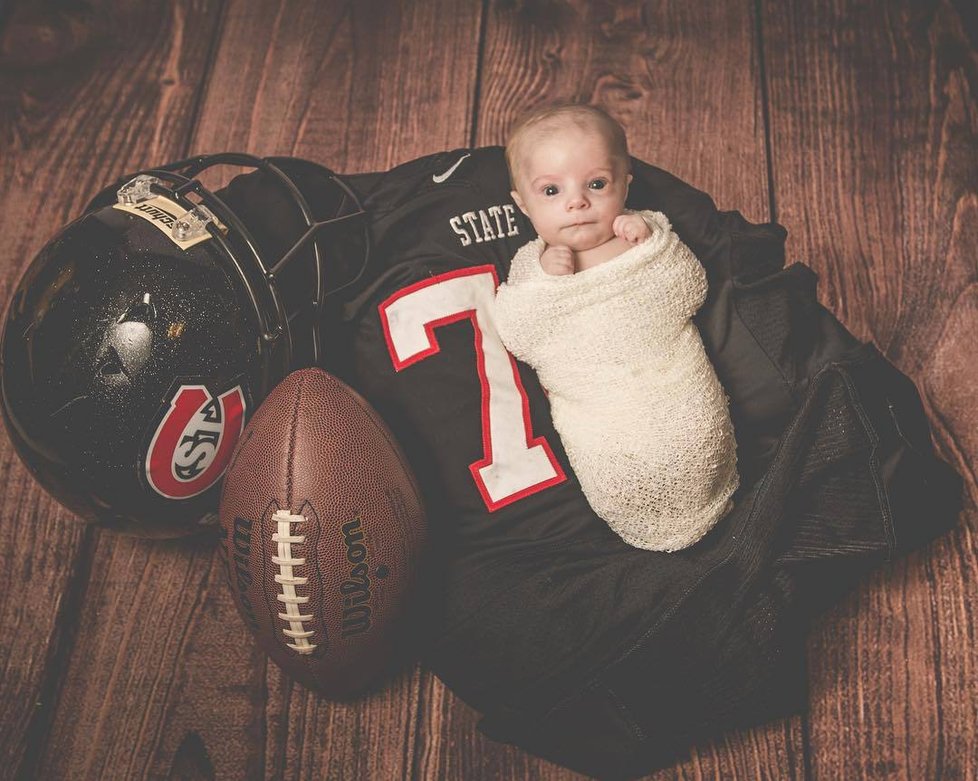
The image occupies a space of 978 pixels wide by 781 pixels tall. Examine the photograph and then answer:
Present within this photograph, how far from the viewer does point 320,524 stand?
0.92 meters

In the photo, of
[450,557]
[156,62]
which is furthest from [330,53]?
[450,557]

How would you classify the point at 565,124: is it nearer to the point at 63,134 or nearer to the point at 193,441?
the point at 193,441

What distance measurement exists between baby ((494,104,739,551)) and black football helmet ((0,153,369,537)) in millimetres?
263

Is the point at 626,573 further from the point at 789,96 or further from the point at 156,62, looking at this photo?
the point at 156,62

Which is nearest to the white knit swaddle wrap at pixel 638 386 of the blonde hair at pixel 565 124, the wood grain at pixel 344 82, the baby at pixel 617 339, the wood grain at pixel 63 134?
the baby at pixel 617 339

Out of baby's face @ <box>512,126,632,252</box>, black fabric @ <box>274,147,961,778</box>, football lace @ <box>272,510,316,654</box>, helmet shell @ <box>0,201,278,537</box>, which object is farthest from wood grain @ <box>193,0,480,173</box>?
football lace @ <box>272,510,316,654</box>

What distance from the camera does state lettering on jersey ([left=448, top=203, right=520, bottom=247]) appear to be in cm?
114

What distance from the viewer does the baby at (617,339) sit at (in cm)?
103

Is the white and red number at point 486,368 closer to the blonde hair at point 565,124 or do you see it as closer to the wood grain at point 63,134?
the blonde hair at point 565,124

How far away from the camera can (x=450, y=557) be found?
1082 millimetres

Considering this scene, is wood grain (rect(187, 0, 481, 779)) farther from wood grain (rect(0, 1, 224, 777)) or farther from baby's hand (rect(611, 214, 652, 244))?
baby's hand (rect(611, 214, 652, 244))

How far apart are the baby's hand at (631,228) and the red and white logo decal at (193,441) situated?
0.47m

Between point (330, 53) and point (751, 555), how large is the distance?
1.07m

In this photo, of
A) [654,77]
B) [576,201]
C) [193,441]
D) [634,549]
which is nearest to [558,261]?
[576,201]
